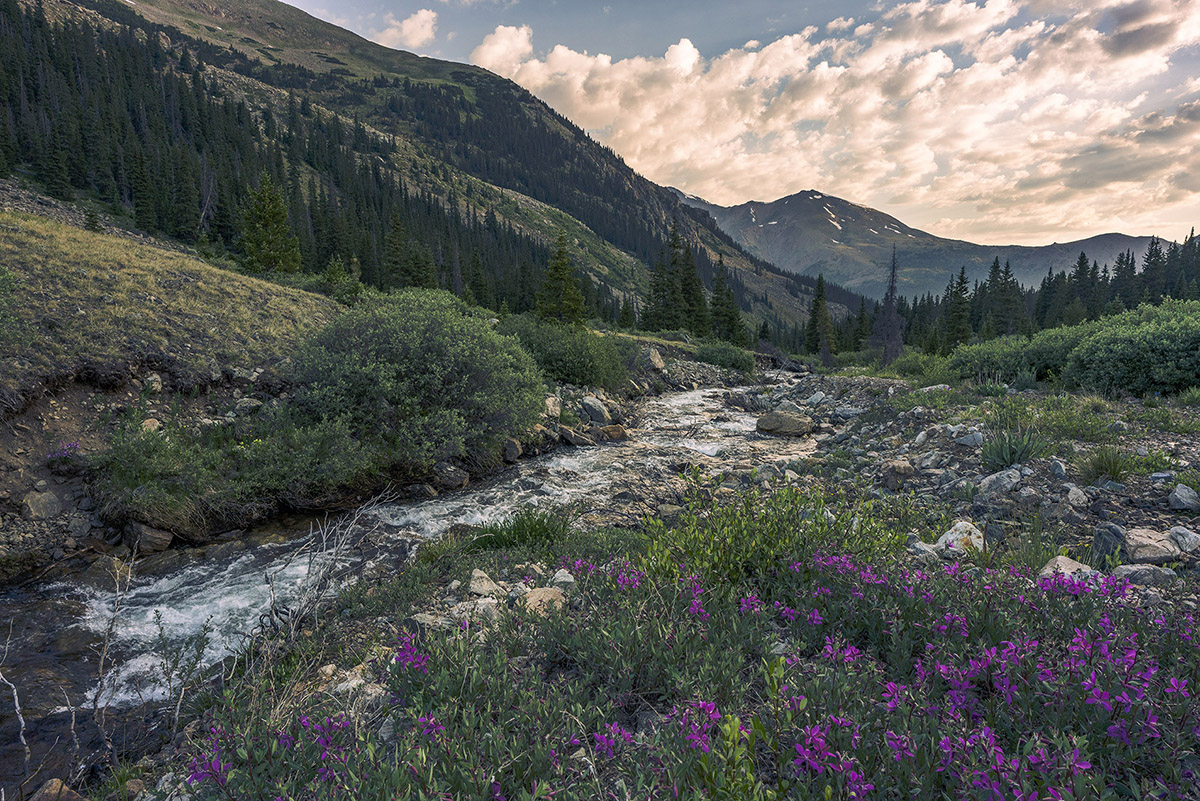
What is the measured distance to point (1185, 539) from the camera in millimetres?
4789

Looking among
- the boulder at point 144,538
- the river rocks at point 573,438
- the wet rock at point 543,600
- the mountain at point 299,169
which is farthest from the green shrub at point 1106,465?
the mountain at point 299,169

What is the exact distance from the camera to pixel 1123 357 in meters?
11.2

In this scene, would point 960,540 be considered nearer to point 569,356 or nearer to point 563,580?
point 563,580

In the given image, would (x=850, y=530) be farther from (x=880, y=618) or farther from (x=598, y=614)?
(x=598, y=614)

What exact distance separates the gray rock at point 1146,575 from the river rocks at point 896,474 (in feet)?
15.9

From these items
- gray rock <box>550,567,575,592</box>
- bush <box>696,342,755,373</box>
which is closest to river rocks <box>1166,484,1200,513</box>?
gray rock <box>550,567,575,592</box>

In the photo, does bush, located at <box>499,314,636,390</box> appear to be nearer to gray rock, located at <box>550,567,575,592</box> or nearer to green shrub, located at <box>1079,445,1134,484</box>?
gray rock, located at <box>550,567,575,592</box>

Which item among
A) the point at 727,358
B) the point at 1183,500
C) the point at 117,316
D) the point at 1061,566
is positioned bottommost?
the point at 727,358

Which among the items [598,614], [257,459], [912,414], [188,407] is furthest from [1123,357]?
[188,407]

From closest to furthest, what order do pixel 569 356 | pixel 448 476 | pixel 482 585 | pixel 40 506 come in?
1. pixel 482 585
2. pixel 40 506
3. pixel 448 476
4. pixel 569 356

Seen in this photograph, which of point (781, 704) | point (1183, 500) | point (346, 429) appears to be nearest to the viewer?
point (781, 704)

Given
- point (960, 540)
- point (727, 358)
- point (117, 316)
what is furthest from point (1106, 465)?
point (727, 358)

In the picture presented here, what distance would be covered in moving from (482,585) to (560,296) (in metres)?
40.7

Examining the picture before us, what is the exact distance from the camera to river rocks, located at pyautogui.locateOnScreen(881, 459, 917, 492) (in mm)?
9117
